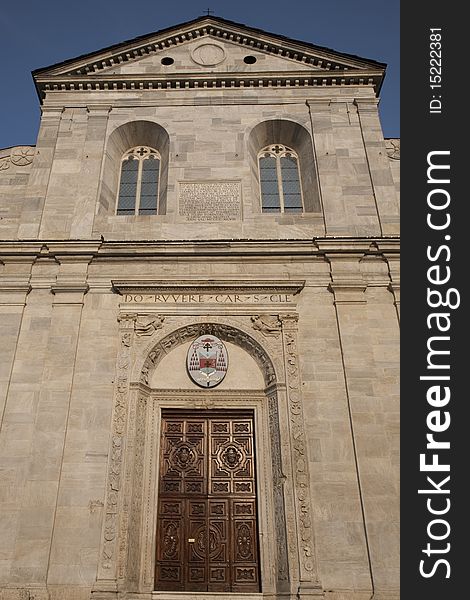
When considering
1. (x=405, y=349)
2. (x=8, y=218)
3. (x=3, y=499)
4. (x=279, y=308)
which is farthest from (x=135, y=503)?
(x=8, y=218)

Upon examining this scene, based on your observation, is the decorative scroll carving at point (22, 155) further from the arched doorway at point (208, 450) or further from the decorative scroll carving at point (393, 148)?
the decorative scroll carving at point (393, 148)

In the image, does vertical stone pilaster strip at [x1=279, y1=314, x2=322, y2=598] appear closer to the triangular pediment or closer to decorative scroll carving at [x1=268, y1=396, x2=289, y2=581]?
decorative scroll carving at [x1=268, y1=396, x2=289, y2=581]

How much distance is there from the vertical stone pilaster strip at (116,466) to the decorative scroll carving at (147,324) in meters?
0.14

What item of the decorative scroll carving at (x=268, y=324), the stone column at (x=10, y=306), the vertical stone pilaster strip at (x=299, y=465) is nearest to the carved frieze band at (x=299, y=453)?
the vertical stone pilaster strip at (x=299, y=465)

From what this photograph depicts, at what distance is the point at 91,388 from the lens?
38.9 ft

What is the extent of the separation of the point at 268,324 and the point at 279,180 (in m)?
5.25

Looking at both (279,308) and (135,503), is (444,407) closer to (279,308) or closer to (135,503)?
(279,308)

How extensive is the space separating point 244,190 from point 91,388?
663 centimetres

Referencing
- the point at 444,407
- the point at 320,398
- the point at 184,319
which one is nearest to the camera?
the point at 444,407

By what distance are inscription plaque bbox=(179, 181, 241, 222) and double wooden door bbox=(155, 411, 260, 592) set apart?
527 cm

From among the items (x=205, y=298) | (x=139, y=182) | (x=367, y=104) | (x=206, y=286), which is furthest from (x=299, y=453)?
(x=367, y=104)

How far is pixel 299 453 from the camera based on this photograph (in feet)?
36.5

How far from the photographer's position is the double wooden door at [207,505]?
35.1 feet

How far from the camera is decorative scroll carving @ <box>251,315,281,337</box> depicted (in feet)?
41.2
